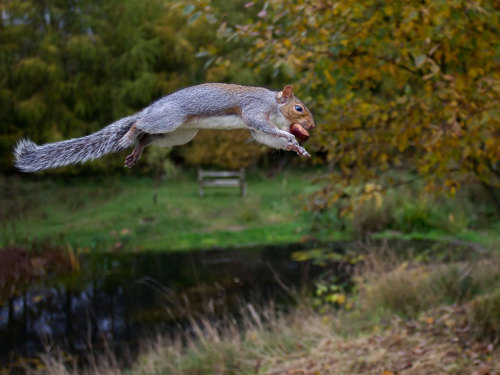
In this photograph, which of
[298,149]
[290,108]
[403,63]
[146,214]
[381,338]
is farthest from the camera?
[146,214]

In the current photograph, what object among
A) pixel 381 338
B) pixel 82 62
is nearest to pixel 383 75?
pixel 381 338

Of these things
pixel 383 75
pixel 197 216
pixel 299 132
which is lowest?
pixel 197 216

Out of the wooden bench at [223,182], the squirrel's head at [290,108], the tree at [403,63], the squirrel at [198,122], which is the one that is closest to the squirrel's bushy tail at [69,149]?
the squirrel at [198,122]

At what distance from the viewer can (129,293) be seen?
8.62 meters

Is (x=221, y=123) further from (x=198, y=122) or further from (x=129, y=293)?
(x=129, y=293)

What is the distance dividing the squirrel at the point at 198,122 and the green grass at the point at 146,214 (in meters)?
9.58

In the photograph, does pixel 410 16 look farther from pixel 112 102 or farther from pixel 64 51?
pixel 64 51

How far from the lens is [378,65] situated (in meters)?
3.77

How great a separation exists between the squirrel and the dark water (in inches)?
218

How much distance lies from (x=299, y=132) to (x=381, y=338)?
456 centimetres

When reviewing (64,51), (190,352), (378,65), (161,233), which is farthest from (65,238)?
(378,65)

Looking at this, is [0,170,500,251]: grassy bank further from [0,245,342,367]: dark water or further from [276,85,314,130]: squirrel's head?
[276,85,314,130]: squirrel's head

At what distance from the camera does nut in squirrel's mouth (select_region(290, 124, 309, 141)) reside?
100cm

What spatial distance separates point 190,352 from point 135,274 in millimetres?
4004
